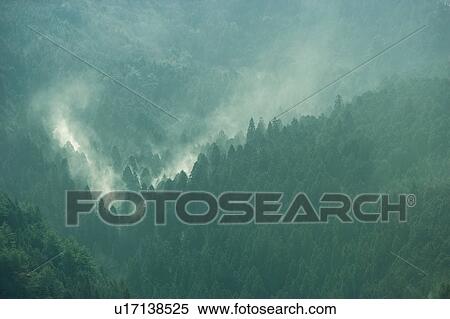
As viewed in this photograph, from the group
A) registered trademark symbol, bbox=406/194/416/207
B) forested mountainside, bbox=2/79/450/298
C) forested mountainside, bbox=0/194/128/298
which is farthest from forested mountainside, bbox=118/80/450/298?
forested mountainside, bbox=0/194/128/298

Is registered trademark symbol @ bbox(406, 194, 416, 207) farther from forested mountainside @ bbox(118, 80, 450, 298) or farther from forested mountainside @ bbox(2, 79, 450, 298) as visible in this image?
forested mountainside @ bbox(118, 80, 450, 298)

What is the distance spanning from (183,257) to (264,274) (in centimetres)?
1806

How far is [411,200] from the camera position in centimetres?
17600

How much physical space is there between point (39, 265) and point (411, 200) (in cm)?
7611

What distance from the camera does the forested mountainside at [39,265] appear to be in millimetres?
130375

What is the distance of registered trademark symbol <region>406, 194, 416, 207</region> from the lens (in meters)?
174

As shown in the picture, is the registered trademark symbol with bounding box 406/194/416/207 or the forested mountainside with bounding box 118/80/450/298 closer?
the forested mountainside with bounding box 118/80/450/298

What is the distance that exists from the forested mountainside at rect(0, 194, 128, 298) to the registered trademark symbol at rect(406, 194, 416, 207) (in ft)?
197

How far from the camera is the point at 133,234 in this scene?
197500 millimetres

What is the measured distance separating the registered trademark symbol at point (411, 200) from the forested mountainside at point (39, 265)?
60031 millimetres

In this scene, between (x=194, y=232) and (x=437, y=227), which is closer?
(x=437, y=227)

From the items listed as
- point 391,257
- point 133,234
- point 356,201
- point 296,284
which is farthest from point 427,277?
point 133,234

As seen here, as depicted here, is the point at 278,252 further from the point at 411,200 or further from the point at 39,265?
the point at 39,265

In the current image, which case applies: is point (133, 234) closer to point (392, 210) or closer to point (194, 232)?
point (194, 232)
